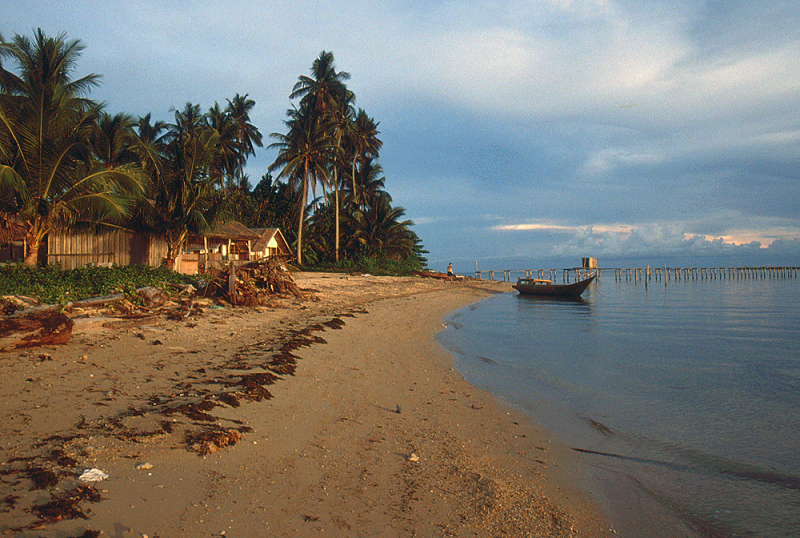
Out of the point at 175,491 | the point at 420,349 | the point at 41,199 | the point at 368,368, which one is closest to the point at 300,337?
the point at 368,368

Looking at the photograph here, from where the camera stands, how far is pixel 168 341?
8.27 m

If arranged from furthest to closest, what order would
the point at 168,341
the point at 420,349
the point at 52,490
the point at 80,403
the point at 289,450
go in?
the point at 420,349
the point at 168,341
the point at 80,403
the point at 289,450
the point at 52,490

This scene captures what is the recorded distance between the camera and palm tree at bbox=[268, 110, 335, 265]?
33.8 metres

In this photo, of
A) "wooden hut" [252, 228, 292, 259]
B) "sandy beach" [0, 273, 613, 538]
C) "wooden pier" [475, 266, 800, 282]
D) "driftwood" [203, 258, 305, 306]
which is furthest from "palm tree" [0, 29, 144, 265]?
"wooden pier" [475, 266, 800, 282]

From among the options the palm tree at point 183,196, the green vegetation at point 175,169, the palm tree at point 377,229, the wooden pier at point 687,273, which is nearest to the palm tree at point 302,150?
the green vegetation at point 175,169

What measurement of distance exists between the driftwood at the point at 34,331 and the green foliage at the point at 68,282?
2.48 meters

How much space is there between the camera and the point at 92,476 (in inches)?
131

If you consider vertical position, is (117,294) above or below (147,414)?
above

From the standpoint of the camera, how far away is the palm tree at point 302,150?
111ft

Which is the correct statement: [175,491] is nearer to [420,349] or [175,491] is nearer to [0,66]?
[420,349]

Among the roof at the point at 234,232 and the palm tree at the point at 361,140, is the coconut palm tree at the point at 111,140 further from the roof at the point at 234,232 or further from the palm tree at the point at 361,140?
the palm tree at the point at 361,140

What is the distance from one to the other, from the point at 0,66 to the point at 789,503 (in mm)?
29859

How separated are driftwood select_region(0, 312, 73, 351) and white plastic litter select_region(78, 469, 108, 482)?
4.33 meters

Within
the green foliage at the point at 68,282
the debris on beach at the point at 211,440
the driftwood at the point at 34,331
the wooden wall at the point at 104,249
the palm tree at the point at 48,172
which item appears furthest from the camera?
the wooden wall at the point at 104,249
